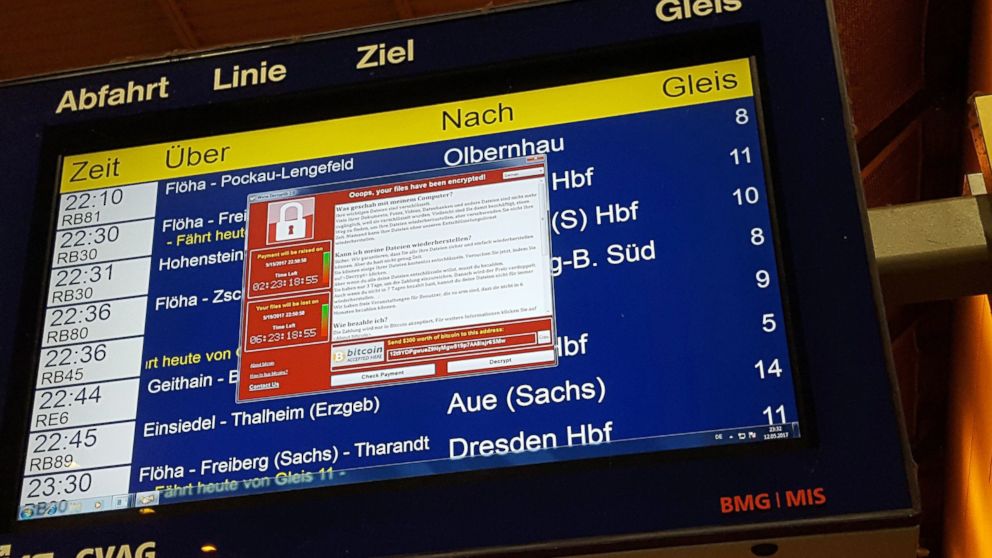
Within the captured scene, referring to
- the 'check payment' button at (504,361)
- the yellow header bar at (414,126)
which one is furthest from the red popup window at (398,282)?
the yellow header bar at (414,126)

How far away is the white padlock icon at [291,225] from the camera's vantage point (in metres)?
2.47

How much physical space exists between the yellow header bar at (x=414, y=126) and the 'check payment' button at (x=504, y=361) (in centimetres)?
52

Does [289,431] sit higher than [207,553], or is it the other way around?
[289,431]

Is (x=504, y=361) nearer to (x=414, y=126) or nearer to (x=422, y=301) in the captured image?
(x=422, y=301)

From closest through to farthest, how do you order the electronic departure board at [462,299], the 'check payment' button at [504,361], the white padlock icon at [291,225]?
the electronic departure board at [462,299], the 'check payment' button at [504,361], the white padlock icon at [291,225]

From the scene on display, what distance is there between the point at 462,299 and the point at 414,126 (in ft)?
1.55

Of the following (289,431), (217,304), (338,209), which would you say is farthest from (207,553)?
(338,209)

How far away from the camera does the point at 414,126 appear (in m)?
2.62

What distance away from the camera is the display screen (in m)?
2.21

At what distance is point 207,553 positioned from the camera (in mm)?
2205

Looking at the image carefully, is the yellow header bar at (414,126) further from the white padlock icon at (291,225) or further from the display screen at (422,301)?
the white padlock icon at (291,225)

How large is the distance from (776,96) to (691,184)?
26cm

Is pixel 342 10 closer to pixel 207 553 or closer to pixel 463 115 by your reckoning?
pixel 463 115

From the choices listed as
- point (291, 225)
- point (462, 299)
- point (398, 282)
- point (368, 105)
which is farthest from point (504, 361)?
point (368, 105)
